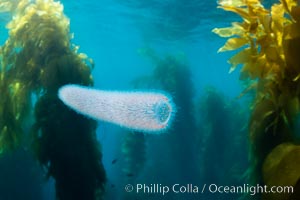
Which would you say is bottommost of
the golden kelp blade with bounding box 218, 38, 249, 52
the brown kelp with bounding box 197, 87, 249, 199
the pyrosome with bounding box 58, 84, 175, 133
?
the brown kelp with bounding box 197, 87, 249, 199

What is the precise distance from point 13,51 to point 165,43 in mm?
32387

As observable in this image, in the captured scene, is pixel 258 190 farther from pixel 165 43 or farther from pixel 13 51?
pixel 165 43

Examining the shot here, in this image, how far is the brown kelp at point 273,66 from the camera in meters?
1.86

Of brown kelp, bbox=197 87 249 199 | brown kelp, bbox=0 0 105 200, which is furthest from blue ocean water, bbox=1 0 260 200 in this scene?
brown kelp, bbox=0 0 105 200

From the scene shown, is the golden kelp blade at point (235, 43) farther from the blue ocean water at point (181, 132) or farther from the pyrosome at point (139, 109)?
the blue ocean water at point (181, 132)

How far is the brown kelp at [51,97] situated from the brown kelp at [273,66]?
105 inches

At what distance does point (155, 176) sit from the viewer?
56.5 feet

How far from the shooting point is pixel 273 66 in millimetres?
2160

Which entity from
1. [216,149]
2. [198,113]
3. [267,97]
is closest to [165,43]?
[198,113]

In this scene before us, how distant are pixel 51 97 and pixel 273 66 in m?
3.28

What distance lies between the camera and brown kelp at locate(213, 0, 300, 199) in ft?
6.09

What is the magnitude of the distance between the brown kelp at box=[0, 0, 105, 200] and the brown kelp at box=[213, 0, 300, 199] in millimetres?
2677

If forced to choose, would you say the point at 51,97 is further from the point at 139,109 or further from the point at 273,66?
the point at 273,66

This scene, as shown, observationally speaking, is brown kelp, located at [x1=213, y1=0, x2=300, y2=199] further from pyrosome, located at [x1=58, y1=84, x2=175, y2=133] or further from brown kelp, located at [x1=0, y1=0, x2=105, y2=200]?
brown kelp, located at [x1=0, y1=0, x2=105, y2=200]
